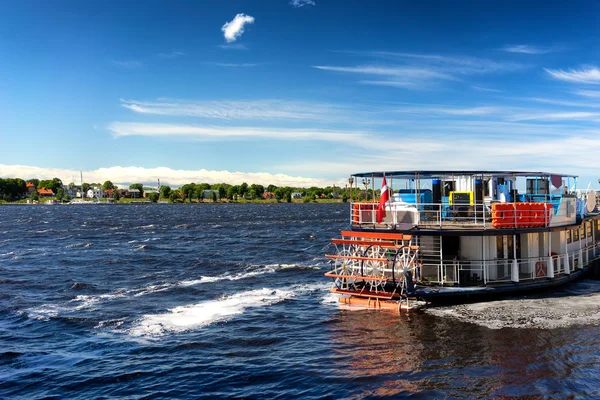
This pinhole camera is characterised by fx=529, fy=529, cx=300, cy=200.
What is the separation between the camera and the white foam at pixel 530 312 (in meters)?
22.6

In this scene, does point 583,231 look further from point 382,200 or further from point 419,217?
point 382,200

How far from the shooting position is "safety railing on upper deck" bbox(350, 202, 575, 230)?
25.5 m

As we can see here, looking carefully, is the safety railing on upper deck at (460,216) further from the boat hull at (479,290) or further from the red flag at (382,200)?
the boat hull at (479,290)

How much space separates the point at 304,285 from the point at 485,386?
19.8m

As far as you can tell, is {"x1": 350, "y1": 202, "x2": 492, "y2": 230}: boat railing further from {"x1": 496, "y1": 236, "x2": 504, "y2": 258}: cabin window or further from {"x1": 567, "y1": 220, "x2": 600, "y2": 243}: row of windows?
{"x1": 567, "y1": 220, "x2": 600, "y2": 243}: row of windows

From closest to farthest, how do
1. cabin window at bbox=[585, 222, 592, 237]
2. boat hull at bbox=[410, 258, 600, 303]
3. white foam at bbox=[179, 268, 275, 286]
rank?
boat hull at bbox=[410, 258, 600, 303] → cabin window at bbox=[585, 222, 592, 237] → white foam at bbox=[179, 268, 275, 286]

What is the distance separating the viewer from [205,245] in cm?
6719

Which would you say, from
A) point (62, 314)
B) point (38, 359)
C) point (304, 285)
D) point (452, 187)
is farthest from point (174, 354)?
point (452, 187)

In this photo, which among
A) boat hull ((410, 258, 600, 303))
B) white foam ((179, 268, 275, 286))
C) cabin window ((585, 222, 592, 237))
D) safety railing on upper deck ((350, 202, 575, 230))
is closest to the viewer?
boat hull ((410, 258, 600, 303))

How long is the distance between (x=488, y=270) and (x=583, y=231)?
12188 mm

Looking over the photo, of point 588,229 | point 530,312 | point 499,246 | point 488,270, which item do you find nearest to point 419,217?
point 488,270

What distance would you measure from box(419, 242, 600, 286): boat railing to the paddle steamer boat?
5 cm

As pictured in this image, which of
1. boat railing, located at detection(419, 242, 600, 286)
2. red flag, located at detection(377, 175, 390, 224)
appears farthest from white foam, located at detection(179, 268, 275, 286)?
boat railing, located at detection(419, 242, 600, 286)

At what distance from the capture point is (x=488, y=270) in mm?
26219
